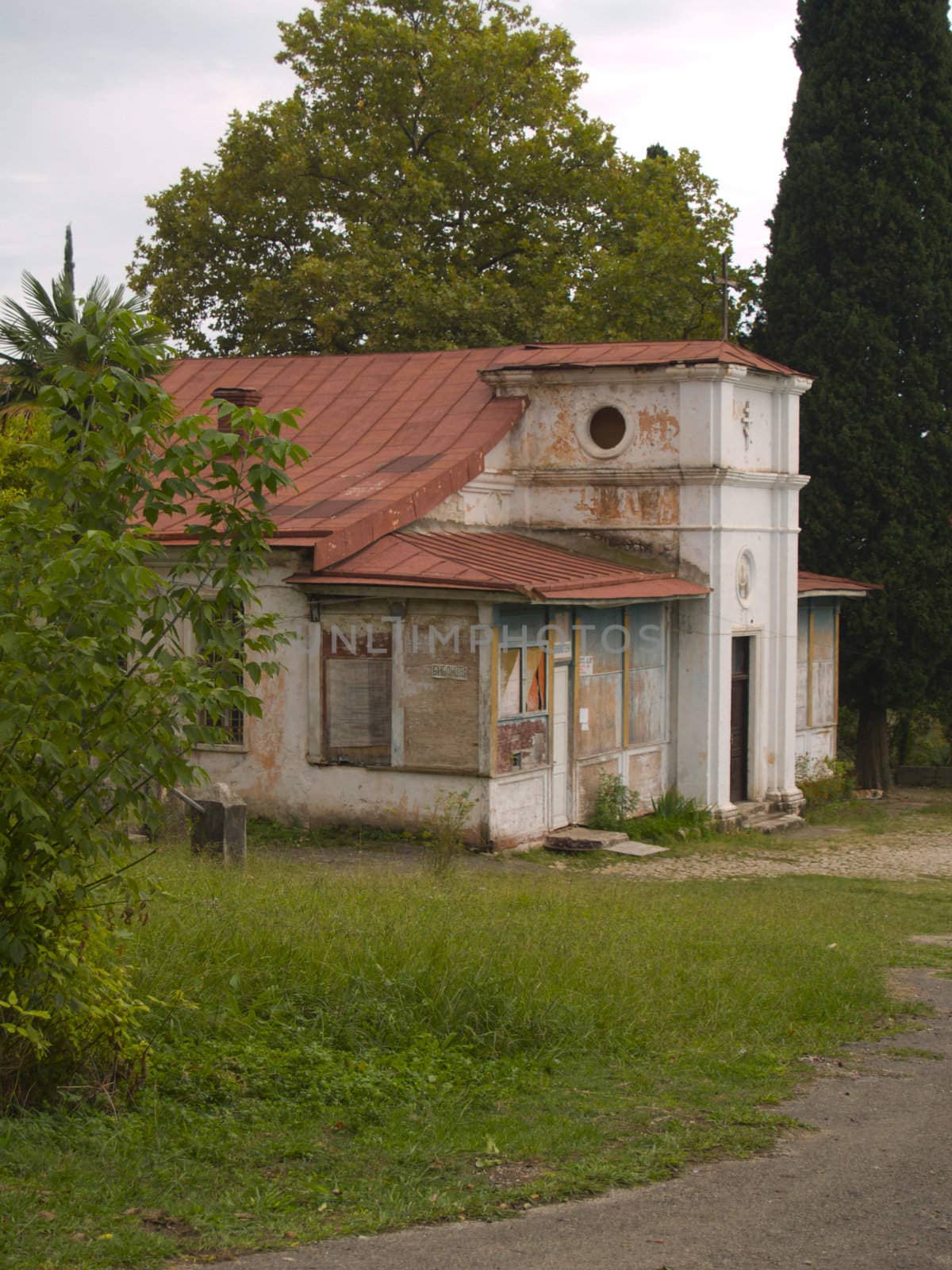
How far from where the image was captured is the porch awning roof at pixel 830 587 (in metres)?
22.6

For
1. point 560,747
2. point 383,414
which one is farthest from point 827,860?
point 383,414

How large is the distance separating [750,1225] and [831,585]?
18503 mm

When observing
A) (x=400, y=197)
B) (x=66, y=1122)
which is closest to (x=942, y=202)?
(x=400, y=197)

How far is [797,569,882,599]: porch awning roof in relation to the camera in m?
22.6

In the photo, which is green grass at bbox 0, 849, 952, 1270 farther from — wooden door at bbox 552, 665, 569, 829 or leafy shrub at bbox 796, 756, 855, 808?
leafy shrub at bbox 796, 756, 855, 808

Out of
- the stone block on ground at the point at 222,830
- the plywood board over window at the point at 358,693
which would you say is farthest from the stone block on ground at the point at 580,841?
the stone block on ground at the point at 222,830

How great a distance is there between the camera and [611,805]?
712 inches

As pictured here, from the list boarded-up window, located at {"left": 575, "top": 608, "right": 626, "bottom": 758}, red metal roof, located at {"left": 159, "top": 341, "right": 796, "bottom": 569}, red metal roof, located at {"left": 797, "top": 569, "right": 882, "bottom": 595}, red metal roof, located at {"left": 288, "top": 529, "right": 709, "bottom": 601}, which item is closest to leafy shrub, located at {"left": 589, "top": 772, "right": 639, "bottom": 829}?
boarded-up window, located at {"left": 575, "top": 608, "right": 626, "bottom": 758}

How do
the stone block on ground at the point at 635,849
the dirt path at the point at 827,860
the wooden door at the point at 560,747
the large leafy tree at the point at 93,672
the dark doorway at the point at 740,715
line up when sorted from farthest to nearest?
the dark doorway at the point at 740,715 < the wooden door at the point at 560,747 < the stone block on ground at the point at 635,849 < the dirt path at the point at 827,860 < the large leafy tree at the point at 93,672

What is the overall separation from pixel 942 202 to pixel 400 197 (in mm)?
11355

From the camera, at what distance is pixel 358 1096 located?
6.86 meters

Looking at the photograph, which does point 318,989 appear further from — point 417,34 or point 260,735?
point 417,34

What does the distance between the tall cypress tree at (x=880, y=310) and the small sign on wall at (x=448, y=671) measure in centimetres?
1086

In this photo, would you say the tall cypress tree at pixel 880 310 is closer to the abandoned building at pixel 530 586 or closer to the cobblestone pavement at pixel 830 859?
the abandoned building at pixel 530 586
